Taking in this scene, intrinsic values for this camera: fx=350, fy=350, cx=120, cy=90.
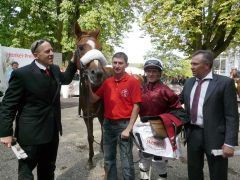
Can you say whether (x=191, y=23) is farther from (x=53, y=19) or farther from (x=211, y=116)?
(x=211, y=116)

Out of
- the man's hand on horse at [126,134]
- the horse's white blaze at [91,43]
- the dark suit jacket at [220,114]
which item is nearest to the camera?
the dark suit jacket at [220,114]

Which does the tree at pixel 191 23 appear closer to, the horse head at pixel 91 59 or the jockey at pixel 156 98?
the horse head at pixel 91 59

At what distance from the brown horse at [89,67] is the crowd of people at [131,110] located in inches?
20.4

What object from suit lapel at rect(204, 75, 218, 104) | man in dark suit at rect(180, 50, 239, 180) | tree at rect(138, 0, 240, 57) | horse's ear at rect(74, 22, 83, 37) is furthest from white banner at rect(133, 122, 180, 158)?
tree at rect(138, 0, 240, 57)

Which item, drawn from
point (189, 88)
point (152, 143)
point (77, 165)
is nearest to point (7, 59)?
point (77, 165)

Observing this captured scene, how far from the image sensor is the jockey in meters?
4.26

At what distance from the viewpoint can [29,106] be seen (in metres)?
3.85

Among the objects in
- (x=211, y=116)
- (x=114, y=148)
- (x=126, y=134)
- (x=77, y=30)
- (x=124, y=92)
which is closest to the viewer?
(x=211, y=116)

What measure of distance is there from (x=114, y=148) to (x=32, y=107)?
134 cm

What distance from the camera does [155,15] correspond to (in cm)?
2014

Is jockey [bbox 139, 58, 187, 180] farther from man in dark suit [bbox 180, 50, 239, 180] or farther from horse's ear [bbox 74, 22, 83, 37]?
horse's ear [bbox 74, 22, 83, 37]

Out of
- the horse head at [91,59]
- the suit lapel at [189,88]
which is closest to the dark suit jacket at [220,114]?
the suit lapel at [189,88]

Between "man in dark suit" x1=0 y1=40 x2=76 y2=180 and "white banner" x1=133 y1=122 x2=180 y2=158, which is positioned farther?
"white banner" x1=133 y1=122 x2=180 y2=158

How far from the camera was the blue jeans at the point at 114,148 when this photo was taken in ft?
14.4
